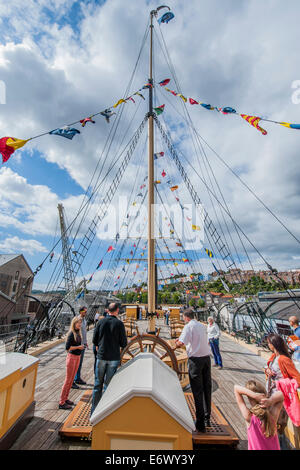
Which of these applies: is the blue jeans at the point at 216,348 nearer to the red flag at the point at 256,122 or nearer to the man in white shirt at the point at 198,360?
the man in white shirt at the point at 198,360

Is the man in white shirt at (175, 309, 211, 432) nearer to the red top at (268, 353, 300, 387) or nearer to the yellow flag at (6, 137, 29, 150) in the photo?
the red top at (268, 353, 300, 387)

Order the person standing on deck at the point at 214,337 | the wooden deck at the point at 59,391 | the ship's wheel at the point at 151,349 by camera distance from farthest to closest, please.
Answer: the person standing on deck at the point at 214,337 < the ship's wheel at the point at 151,349 < the wooden deck at the point at 59,391

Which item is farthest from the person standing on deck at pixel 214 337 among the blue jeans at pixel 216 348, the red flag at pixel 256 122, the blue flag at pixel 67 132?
the blue flag at pixel 67 132

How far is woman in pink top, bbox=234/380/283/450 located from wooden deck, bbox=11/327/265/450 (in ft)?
3.74

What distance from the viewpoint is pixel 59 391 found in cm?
435

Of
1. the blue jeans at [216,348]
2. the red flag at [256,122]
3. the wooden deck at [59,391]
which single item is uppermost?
the red flag at [256,122]

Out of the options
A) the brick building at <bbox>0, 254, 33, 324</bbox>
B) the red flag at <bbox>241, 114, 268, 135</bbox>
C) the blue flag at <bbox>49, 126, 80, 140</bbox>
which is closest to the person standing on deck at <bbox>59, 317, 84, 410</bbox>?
the blue flag at <bbox>49, 126, 80, 140</bbox>

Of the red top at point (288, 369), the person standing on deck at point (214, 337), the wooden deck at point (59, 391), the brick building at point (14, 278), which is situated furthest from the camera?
the brick building at point (14, 278)

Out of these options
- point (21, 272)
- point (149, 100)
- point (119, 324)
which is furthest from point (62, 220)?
point (119, 324)

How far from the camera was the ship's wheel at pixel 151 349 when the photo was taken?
3.42 m

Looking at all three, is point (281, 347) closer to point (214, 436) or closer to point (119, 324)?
point (214, 436)

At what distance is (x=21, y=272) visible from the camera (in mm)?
35062

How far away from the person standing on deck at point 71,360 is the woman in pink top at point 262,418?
112 inches
